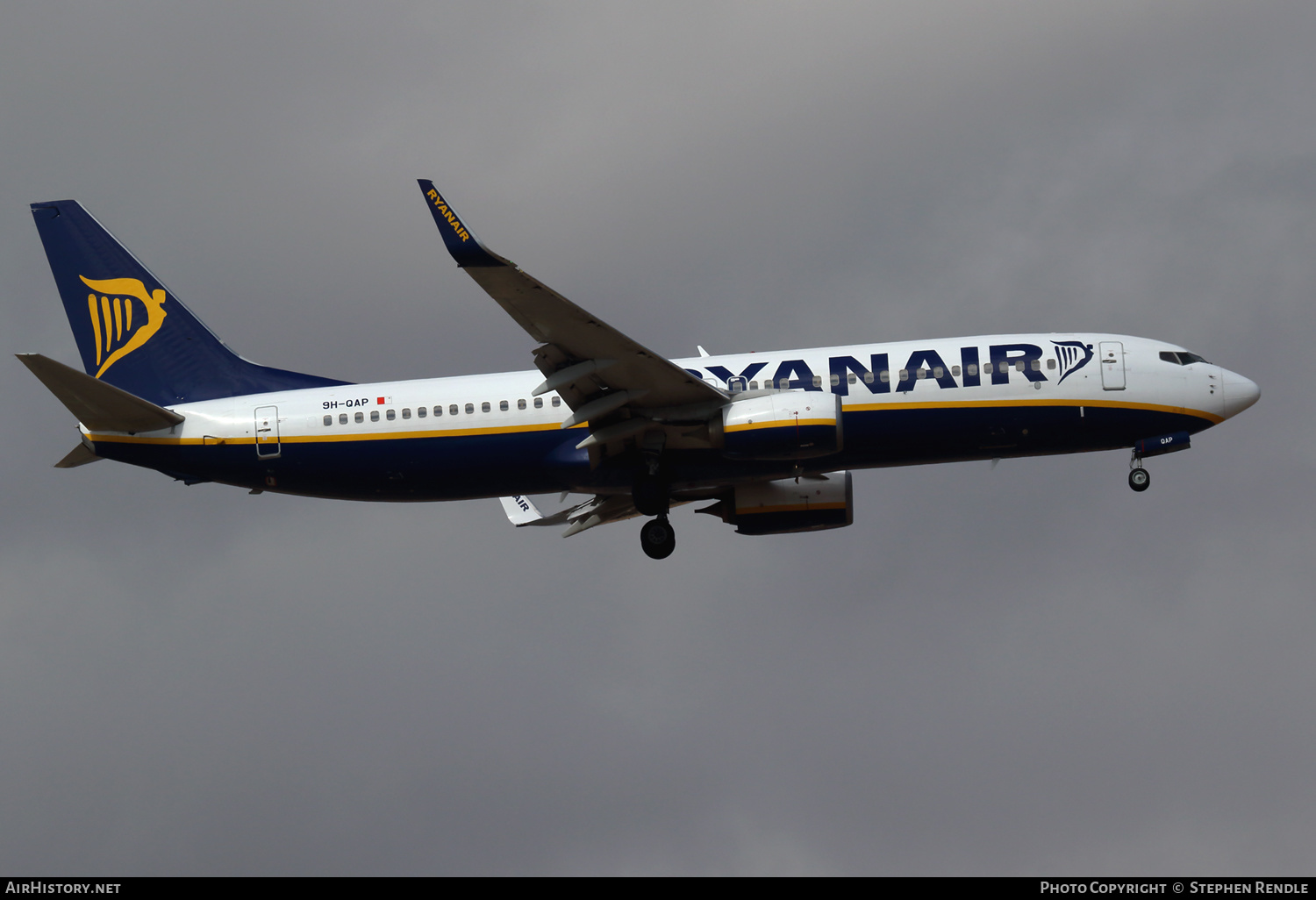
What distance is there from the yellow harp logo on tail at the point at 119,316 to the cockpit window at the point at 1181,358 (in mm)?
31506

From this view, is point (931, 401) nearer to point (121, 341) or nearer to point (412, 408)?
point (412, 408)

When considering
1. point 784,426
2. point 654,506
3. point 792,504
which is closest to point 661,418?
point 654,506

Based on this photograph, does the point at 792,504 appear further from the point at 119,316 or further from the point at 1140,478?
the point at 119,316

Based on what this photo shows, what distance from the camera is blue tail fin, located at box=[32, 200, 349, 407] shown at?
1903 inches

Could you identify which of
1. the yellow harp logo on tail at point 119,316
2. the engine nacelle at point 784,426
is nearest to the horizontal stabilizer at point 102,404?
the yellow harp logo on tail at point 119,316

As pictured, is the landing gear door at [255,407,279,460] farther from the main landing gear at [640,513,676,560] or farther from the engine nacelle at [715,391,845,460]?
the engine nacelle at [715,391,845,460]

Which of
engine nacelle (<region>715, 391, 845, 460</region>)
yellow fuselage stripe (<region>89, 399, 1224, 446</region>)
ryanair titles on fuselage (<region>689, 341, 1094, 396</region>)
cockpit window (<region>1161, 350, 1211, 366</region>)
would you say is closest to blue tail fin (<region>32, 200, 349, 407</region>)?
yellow fuselage stripe (<region>89, 399, 1224, 446</region>)

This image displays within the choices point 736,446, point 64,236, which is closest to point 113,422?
point 64,236

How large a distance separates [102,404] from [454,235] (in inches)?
560

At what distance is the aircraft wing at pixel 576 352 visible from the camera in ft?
122

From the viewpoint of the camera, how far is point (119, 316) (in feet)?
163

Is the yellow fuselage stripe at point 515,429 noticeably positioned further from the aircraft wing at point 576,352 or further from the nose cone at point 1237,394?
the aircraft wing at point 576,352

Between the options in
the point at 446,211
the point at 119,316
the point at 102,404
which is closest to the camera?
the point at 446,211
